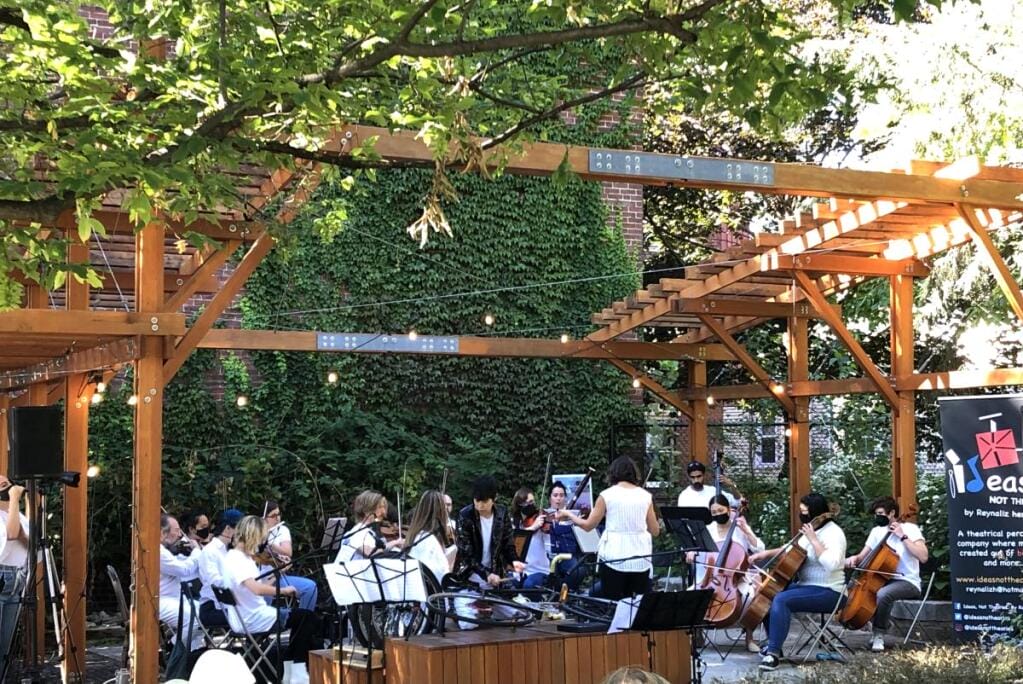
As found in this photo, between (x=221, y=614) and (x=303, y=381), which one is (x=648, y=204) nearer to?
(x=303, y=381)

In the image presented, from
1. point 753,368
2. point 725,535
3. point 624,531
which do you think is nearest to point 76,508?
point 624,531

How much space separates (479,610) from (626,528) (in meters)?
1.62

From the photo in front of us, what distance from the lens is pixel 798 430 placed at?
45.5ft

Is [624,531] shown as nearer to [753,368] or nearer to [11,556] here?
[11,556]

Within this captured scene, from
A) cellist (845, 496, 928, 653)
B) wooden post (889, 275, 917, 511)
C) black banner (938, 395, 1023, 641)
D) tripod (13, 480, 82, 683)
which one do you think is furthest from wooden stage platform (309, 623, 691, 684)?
wooden post (889, 275, 917, 511)

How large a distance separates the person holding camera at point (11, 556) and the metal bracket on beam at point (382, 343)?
4.42 m

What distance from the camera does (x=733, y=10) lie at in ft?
18.4

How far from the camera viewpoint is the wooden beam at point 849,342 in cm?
1226

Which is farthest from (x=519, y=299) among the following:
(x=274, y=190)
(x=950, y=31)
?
(x=274, y=190)

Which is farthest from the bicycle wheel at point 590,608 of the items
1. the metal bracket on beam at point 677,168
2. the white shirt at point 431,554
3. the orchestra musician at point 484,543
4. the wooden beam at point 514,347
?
the wooden beam at point 514,347

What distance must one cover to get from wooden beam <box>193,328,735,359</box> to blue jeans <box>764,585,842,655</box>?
206 inches

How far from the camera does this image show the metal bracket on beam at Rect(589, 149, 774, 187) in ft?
27.9

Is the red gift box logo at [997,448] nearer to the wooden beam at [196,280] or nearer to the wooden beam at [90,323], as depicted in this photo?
the wooden beam at [196,280]

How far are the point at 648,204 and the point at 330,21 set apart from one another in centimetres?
1756
